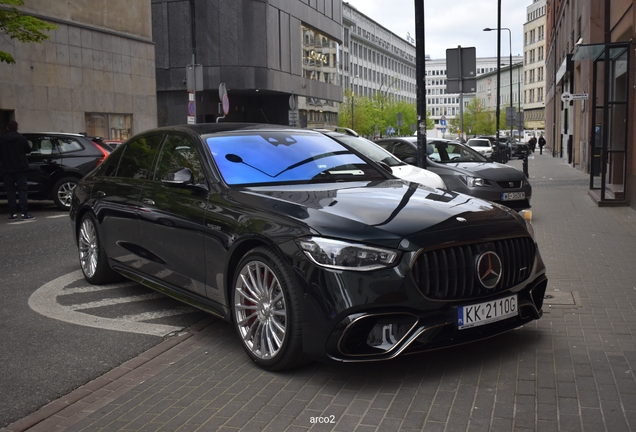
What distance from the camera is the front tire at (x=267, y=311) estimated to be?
4344mm

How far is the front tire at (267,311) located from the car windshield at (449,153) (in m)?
10.3

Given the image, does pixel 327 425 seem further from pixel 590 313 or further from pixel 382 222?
pixel 590 313

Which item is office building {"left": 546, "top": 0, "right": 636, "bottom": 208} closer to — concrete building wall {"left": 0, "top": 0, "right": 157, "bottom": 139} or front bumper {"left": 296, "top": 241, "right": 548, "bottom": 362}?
front bumper {"left": 296, "top": 241, "right": 548, "bottom": 362}

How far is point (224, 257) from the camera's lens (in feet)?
16.1

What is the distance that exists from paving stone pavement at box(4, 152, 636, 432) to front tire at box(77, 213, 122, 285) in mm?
1787

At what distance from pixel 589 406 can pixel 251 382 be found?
1943 millimetres

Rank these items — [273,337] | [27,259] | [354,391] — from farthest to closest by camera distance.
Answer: [27,259] → [273,337] → [354,391]

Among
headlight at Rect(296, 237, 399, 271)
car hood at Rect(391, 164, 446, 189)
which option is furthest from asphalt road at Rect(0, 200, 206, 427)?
car hood at Rect(391, 164, 446, 189)

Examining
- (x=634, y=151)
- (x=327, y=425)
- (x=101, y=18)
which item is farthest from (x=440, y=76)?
(x=327, y=425)

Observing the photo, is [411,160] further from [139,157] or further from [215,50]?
[215,50]

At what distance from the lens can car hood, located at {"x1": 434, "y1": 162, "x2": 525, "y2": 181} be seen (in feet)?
43.2

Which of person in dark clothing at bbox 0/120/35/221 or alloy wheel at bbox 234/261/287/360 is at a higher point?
person in dark clothing at bbox 0/120/35/221

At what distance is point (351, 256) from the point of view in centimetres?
416

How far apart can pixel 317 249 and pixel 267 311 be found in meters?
0.64
